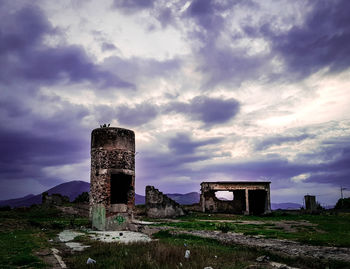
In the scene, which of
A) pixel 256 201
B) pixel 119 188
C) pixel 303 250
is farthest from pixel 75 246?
pixel 256 201

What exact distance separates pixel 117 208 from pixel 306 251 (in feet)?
29.0

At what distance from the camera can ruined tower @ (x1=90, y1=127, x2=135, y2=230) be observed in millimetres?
14180

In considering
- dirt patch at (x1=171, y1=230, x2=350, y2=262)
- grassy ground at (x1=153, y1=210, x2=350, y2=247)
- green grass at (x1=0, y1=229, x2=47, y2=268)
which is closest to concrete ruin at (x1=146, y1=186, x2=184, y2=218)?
grassy ground at (x1=153, y1=210, x2=350, y2=247)

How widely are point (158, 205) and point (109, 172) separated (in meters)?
11.0

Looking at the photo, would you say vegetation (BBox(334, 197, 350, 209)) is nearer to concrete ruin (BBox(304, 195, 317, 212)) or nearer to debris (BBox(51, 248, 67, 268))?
concrete ruin (BBox(304, 195, 317, 212))

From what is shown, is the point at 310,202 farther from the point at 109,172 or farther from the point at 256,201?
the point at 109,172

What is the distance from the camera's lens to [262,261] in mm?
7234

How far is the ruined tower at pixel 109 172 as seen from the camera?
46.5 feet

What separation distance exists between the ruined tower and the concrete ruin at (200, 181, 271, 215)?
16920 millimetres

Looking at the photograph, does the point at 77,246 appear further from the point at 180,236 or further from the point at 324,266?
the point at 324,266

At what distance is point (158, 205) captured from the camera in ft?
80.5

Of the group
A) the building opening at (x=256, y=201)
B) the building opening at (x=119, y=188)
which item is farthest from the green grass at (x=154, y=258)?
the building opening at (x=256, y=201)

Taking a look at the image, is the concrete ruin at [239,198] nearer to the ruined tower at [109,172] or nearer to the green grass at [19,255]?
the ruined tower at [109,172]

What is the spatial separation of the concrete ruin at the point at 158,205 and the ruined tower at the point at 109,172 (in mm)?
9683
